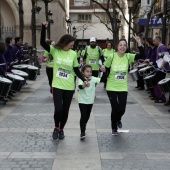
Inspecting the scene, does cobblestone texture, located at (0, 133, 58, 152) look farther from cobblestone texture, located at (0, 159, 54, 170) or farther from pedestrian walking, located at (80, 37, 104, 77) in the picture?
pedestrian walking, located at (80, 37, 104, 77)

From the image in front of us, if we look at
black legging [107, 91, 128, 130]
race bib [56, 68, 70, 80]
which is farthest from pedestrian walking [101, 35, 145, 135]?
race bib [56, 68, 70, 80]

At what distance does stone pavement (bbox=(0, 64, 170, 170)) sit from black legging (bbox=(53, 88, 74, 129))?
40 centimetres

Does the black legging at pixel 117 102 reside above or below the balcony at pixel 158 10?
below

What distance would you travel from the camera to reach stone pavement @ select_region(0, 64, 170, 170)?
5230 mm

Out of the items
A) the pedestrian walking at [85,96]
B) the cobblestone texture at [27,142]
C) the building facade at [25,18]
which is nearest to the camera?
the cobblestone texture at [27,142]

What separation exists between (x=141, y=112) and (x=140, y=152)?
12.0ft

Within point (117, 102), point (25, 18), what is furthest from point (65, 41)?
point (25, 18)

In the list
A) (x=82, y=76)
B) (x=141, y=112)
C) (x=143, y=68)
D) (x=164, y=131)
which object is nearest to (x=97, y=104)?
(x=141, y=112)

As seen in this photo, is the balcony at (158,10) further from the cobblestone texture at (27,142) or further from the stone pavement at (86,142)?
the cobblestone texture at (27,142)

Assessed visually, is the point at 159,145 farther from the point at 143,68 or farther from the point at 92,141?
the point at 143,68

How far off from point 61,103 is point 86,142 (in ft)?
2.69

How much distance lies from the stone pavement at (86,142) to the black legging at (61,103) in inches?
15.7

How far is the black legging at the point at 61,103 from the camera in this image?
625cm

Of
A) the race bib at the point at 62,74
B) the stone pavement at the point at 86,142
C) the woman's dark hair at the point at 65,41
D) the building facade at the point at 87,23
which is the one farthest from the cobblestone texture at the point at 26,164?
the building facade at the point at 87,23
